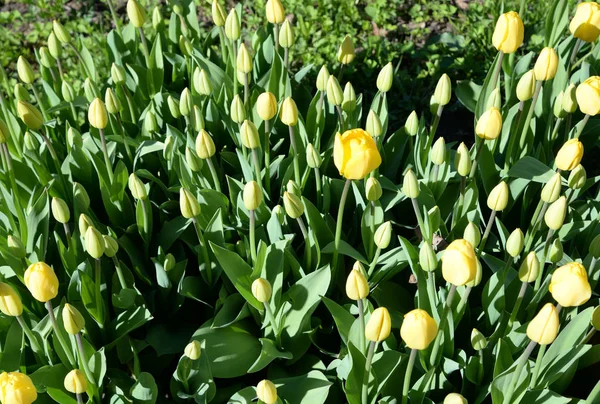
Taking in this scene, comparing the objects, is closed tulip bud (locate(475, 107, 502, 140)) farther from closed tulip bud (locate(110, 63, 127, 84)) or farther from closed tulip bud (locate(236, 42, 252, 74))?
closed tulip bud (locate(110, 63, 127, 84))

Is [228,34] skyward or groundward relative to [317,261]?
skyward

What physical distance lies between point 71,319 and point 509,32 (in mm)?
1289

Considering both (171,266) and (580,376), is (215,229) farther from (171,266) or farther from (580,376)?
(580,376)

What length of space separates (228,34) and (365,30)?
1.84 m

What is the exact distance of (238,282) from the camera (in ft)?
5.61

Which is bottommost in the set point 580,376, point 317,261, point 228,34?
point 580,376

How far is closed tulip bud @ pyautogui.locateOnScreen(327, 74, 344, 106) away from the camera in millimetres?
1849

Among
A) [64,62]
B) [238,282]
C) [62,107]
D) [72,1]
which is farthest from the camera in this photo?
[72,1]

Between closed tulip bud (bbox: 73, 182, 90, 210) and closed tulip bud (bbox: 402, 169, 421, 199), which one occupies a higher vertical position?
closed tulip bud (bbox: 402, 169, 421, 199)

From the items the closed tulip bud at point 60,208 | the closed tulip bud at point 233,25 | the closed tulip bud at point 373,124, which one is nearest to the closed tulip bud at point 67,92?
the closed tulip bud at point 233,25

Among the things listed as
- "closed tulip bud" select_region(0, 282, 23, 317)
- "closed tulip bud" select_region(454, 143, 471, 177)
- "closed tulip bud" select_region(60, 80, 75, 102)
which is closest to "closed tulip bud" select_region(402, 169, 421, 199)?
"closed tulip bud" select_region(454, 143, 471, 177)

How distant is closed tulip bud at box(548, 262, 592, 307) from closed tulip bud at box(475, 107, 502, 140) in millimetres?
452

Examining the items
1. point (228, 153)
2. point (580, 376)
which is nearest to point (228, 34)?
point (228, 153)

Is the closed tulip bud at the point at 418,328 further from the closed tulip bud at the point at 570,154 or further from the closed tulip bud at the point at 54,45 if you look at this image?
the closed tulip bud at the point at 54,45
